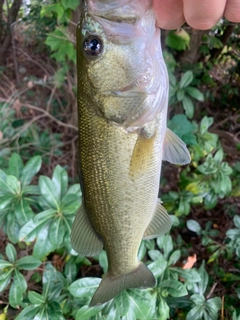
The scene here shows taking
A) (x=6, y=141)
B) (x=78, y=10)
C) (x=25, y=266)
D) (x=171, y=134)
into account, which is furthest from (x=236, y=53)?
(x=25, y=266)

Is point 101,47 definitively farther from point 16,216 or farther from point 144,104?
point 16,216

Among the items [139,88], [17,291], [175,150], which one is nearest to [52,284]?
[17,291]

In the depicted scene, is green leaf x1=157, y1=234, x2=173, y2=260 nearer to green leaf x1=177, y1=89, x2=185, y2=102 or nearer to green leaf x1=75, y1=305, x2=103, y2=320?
green leaf x1=75, y1=305, x2=103, y2=320

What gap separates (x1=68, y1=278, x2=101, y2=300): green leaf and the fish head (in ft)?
2.59

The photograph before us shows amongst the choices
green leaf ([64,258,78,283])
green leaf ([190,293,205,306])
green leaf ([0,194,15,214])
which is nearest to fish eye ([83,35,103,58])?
green leaf ([0,194,15,214])

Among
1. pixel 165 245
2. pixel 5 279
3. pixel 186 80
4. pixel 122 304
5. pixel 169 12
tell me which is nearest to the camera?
pixel 169 12

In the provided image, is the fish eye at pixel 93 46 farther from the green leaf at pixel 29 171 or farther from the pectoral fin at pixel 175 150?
the green leaf at pixel 29 171

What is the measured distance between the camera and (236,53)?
295 centimetres

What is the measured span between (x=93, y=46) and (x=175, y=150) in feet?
1.27

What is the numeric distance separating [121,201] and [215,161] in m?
1.02

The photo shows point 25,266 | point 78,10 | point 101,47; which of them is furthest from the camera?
point 78,10

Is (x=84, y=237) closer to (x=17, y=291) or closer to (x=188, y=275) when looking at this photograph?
(x=17, y=291)

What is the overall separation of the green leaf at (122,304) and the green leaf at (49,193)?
443 millimetres

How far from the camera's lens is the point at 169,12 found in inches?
31.0
